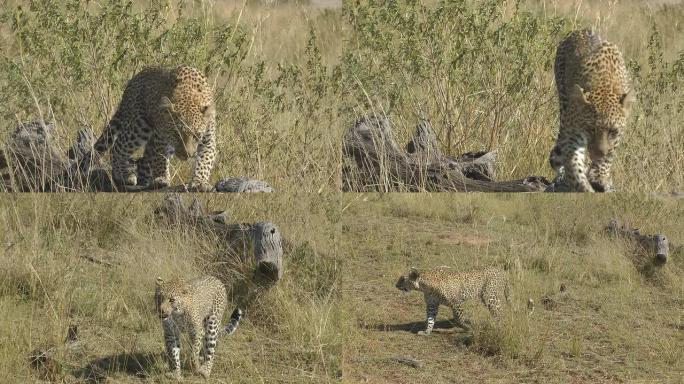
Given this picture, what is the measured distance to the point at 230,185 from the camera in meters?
8.53

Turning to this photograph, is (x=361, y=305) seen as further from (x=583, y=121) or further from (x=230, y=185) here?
(x=583, y=121)

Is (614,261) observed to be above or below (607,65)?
below

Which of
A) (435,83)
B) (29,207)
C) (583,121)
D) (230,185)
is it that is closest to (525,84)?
(435,83)

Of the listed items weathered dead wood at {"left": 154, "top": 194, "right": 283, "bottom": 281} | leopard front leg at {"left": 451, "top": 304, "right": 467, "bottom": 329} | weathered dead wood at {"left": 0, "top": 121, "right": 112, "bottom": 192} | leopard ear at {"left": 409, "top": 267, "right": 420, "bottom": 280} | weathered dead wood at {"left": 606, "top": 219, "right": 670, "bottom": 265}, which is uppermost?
weathered dead wood at {"left": 0, "top": 121, "right": 112, "bottom": 192}

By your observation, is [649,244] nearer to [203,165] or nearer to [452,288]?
[452,288]

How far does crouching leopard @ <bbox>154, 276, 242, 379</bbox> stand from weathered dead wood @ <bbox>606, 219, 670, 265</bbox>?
656 cm

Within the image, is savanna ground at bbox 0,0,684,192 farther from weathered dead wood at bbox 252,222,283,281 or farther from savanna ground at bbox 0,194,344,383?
savanna ground at bbox 0,194,344,383

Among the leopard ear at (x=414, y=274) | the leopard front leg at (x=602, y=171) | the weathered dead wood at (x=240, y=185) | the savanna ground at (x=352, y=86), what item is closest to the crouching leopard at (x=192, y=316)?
the weathered dead wood at (x=240, y=185)

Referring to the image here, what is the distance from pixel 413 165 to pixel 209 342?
215 centimetres

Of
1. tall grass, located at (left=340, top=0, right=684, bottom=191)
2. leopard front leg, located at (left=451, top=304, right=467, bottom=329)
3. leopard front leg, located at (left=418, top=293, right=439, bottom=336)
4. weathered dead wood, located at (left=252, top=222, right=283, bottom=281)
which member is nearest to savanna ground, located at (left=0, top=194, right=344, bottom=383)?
weathered dead wood, located at (left=252, top=222, right=283, bottom=281)

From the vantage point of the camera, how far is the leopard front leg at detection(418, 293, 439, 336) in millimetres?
10320

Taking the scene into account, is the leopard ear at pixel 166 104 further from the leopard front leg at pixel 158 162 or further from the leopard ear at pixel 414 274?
the leopard ear at pixel 414 274

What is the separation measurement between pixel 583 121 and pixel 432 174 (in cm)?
145

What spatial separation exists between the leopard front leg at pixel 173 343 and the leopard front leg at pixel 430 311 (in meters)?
2.80
